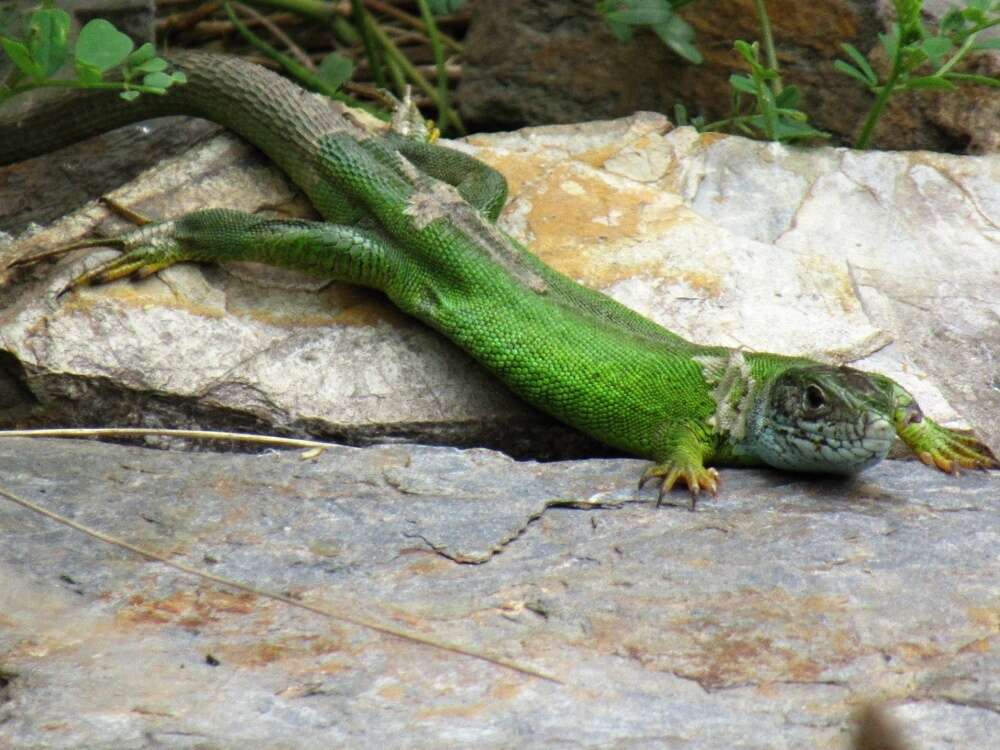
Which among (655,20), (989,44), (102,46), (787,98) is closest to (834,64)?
(787,98)

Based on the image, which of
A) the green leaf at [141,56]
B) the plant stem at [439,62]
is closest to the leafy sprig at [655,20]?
the plant stem at [439,62]

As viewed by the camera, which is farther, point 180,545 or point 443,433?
point 443,433

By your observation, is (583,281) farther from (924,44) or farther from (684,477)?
(924,44)

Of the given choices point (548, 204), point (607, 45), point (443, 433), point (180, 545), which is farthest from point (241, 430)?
point (607, 45)

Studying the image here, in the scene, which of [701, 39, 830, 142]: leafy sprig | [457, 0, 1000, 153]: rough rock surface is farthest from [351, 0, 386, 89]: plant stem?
[701, 39, 830, 142]: leafy sprig

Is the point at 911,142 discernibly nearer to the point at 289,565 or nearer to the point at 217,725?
the point at 289,565
